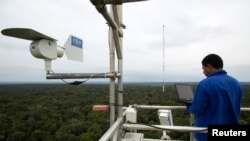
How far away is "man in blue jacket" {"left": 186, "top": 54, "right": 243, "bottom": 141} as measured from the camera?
1.92 metres

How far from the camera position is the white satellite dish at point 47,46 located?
1.83m

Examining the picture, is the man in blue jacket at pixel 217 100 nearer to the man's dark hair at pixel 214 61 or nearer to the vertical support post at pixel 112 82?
the man's dark hair at pixel 214 61

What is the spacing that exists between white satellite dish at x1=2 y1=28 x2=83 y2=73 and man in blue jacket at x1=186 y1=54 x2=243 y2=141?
1.15 m

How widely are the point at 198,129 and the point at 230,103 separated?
0.33 m

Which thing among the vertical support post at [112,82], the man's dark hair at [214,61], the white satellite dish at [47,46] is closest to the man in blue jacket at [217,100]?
the man's dark hair at [214,61]

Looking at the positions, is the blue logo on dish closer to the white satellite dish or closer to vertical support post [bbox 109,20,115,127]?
the white satellite dish

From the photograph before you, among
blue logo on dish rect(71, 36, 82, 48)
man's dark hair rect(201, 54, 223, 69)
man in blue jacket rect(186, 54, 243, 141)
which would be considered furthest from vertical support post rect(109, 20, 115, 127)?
man's dark hair rect(201, 54, 223, 69)

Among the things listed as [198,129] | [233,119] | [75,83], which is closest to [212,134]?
[198,129]

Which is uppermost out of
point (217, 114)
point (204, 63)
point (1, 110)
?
point (204, 63)

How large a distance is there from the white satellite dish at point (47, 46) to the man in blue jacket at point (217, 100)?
1154mm

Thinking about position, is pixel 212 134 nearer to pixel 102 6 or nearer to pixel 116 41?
pixel 116 41

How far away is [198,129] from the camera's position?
6.23 feet

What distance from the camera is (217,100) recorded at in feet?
6.34

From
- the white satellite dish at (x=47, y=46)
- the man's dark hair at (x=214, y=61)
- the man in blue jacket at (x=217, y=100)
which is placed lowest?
the man in blue jacket at (x=217, y=100)
